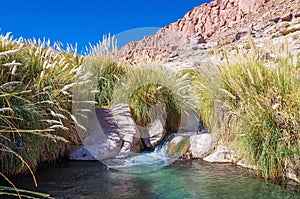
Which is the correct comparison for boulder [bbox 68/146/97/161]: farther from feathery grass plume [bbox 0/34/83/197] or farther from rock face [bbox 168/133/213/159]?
rock face [bbox 168/133/213/159]

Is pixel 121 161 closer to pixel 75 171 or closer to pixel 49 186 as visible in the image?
pixel 75 171

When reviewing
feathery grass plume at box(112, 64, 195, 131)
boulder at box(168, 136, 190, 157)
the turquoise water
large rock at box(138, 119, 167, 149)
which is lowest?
the turquoise water

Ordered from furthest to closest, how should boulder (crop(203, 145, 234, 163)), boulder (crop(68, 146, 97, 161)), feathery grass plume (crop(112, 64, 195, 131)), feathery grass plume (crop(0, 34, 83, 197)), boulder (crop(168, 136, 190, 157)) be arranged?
feathery grass plume (crop(112, 64, 195, 131)) < boulder (crop(168, 136, 190, 157)) < boulder (crop(68, 146, 97, 161)) < boulder (crop(203, 145, 234, 163)) < feathery grass plume (crop(0, 34, 83, 197))

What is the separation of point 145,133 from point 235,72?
197 centimetres

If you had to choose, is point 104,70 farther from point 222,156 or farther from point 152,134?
point 222,156

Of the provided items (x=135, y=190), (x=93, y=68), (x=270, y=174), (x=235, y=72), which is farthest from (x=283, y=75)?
(x=93, y=68)

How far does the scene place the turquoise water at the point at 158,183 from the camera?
3.09 meters

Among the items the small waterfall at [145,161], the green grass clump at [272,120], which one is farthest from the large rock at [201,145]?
the green grass clump at [272,120]

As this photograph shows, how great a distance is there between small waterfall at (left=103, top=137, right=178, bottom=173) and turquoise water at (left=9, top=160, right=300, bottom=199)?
18 cm

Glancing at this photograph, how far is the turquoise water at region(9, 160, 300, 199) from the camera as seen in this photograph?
3.09m

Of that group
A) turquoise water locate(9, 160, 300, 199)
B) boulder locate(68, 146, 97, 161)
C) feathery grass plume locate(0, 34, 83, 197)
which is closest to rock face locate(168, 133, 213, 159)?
turquoise water locate(9, 160, 300, 199)

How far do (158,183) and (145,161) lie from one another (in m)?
1.19

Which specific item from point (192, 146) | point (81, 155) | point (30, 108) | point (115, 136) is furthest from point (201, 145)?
point (30, 108)

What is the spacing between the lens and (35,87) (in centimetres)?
386
